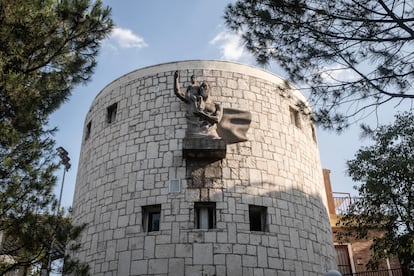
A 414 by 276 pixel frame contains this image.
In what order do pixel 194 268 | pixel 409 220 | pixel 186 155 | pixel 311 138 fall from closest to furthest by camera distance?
pixel 194 268 < pixel 186 155 < pixel 409 220 < pixel 311 138

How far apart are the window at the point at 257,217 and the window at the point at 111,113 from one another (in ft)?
16.5

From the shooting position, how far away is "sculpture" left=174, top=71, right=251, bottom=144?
11.3 meters

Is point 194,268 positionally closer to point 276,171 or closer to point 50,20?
point 276,171

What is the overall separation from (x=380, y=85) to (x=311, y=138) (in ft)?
22.9

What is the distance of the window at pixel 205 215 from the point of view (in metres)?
10.5

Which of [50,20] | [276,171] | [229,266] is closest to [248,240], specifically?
[229,266]

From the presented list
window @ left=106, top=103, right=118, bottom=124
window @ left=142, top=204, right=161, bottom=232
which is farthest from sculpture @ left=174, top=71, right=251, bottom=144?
window @ left=106, top=103, right=118, bottom=124

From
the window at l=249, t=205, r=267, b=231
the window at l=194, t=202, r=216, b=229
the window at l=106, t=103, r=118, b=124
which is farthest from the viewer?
Answer: the window at l=106, t=103, r=118, b=124

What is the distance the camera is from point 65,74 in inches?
312

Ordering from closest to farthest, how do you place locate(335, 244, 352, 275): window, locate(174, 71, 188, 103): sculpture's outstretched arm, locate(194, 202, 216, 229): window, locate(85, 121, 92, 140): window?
1. locate(194, 202, 216, 229): window
2. locate(174, 71, 188, 103): sculpture's outstretched arm
3. locate(85, 121, 92, 140): window
4. locate(335, 244, 352, 275): window

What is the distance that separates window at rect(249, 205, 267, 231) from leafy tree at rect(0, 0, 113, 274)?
517 cm

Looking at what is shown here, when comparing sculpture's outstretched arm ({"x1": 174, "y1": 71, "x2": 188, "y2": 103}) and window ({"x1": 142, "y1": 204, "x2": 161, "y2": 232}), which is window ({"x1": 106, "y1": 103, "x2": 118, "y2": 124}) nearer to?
sculpture's outstretched arm ({"x1": 174, "y1": 71, "x2": 188, "y2": 103})

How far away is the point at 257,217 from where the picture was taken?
36.1 feet

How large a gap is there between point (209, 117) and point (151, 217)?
296cm
